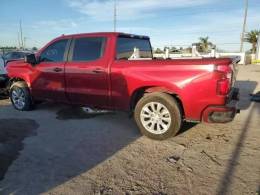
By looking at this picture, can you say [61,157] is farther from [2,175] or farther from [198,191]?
[198,191]

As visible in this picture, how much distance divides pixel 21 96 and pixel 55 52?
175 centimetres

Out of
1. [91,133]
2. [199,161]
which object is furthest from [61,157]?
[199,161]

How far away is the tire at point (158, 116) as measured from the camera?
4.80 metres

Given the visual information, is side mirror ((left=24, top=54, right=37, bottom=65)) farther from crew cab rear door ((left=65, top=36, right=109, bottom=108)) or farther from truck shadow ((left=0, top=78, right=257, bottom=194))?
truck shadow ((left=0, top=78, right=257, bottom=194))

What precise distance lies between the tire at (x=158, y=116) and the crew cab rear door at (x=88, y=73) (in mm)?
877

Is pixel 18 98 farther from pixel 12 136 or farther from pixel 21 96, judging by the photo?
pixel 12 136

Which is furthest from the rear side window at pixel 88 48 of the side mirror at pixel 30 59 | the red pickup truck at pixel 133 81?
the side mirror at pixel 30 59

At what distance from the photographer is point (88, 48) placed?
579cm

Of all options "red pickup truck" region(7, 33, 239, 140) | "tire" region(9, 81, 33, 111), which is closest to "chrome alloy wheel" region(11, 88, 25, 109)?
"tire" region(9, 81, 33, 111)

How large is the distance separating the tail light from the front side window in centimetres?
350

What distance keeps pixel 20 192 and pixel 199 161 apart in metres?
2.46

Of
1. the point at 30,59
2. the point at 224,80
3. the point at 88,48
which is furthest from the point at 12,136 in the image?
the point at 224,80

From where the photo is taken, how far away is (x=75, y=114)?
6.82 meters

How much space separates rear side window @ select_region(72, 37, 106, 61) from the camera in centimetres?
556
